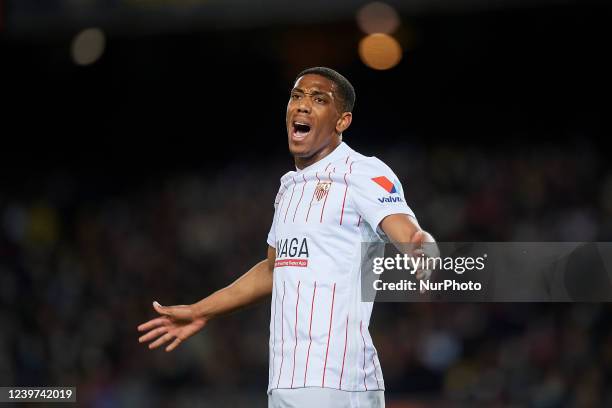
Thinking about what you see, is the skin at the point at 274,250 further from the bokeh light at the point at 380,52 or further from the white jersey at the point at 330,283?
the bokeh light at the point at 380,52

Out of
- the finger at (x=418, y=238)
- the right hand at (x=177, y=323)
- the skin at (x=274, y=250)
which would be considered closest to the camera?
the finger at (x=418, y=238)

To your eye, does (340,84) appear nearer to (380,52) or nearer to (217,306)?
(217,306)

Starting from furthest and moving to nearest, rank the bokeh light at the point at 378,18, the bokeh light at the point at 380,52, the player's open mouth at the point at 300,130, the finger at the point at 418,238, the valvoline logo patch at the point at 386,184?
the bokeh light at the point at 380,52
the bokeh light at the point at 378,18
the player's open mouth at the point at 300,130
the valvoline logo patch at the point at 386,184
the finger at the point at 418,238

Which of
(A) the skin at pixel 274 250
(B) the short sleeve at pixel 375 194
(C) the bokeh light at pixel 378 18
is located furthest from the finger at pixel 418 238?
(C) the bokeh light at pixel 378 18

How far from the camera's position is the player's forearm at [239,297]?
14.2 ft

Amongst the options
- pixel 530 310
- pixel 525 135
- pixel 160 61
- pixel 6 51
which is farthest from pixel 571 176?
pixel 6 51

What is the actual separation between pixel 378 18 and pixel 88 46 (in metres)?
4.40

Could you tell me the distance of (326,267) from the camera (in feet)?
12.2

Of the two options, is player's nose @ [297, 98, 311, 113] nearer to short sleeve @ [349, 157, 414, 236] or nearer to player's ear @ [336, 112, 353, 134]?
player's ear @ [336, 112, 353, 134]

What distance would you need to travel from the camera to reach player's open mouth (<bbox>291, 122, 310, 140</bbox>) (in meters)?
4.02

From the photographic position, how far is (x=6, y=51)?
14.0m

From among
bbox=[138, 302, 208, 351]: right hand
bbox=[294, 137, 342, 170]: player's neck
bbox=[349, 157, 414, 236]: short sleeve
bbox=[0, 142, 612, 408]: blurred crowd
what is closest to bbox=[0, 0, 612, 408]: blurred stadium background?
bbox=[0, 142, 612, 408]: blurred crowd

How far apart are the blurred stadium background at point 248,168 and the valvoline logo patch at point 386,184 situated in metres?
5.12

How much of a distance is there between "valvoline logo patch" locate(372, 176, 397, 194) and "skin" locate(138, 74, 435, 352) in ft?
0.45
